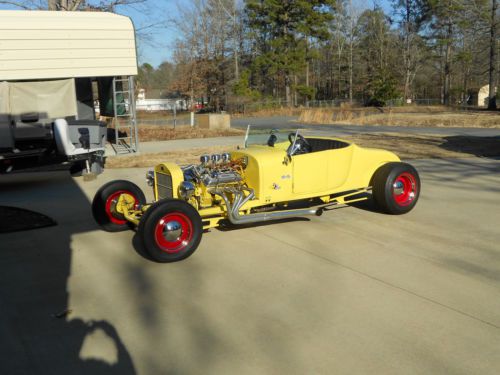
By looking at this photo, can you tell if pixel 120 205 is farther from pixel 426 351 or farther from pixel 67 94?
pixel 67 94

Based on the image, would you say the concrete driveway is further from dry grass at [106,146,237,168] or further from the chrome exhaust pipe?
dry grass at [106,146,237,168]

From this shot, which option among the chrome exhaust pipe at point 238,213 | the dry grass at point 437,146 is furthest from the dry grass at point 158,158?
the chrome exhaust pipe at point 238,213

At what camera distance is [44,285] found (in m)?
4.63

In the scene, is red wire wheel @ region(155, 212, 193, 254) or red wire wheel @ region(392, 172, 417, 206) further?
red wire wheel @ region(392, 172, 417, 206)

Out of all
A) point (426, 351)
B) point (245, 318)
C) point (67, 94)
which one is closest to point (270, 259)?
point (245, 318)

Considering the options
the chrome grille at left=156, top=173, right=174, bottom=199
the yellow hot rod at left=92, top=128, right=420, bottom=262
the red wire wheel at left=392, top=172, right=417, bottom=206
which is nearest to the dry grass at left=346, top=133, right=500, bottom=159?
the red wire wheel at left=392, top=172, right=417, bottom=206

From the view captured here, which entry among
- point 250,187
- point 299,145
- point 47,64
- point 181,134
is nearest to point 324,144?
point 299,145

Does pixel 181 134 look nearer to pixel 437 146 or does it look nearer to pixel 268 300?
pixel 437 146

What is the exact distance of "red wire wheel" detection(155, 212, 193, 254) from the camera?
4.96m

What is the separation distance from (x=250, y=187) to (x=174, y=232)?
126 cm

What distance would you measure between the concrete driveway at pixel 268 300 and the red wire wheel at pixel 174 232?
230mm

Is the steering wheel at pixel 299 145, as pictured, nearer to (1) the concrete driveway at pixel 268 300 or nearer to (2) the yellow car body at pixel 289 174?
(2) the yellow car body at pixel 289 174

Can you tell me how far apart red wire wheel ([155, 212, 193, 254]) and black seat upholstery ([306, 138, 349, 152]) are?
2.53 m

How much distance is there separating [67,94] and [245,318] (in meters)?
11.6
